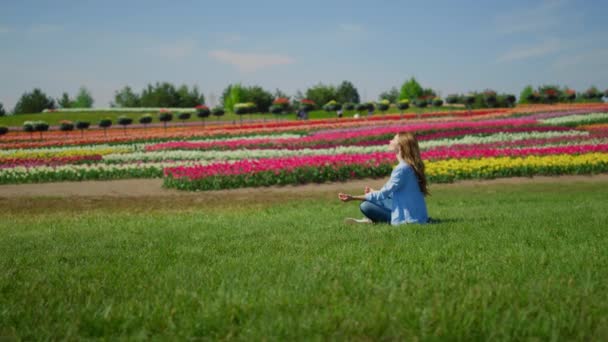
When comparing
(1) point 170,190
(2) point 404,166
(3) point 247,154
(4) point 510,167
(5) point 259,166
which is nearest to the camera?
(2) point 404,166

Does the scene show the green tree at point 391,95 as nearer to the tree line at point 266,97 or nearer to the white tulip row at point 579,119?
the tree line at point 266,97

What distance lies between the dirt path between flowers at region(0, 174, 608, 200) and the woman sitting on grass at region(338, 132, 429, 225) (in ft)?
18.7

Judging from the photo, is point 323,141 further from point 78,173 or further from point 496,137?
point 78,173

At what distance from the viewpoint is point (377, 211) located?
7.18 meters

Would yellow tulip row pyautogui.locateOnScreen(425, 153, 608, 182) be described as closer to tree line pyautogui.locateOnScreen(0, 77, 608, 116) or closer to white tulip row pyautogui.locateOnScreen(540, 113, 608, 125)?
white tulip row pyautogui.locateOnScreen(540, 113, 608, 125)

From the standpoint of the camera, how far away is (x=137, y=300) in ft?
11.9

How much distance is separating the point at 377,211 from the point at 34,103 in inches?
3178

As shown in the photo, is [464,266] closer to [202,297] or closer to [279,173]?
[202,297]

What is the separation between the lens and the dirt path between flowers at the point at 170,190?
13109 millimetres

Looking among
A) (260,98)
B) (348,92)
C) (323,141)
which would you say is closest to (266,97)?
(260,98)

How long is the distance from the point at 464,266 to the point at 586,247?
57.6 inches

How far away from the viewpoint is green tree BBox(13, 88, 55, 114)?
74.4 metres

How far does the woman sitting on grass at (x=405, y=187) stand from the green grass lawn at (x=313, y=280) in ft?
1.31

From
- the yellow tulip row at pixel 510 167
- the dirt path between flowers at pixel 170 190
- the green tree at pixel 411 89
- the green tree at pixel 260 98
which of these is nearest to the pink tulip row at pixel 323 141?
the dirt path between flowers at pixel 170 190
